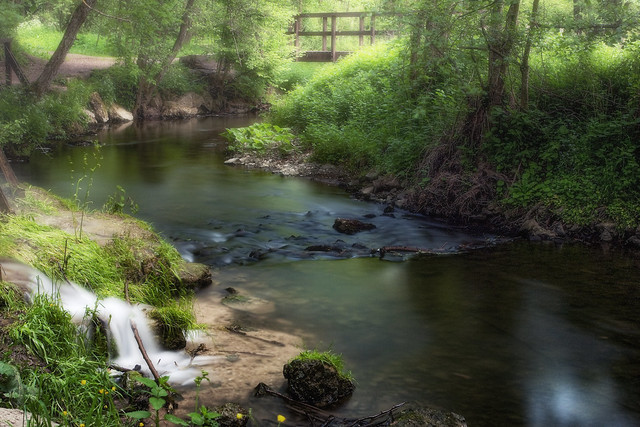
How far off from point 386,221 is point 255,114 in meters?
19.2

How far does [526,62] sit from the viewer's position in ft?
37.7

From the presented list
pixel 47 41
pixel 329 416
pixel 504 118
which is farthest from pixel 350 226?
pixel 47 41

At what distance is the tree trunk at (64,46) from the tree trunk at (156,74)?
556 cm

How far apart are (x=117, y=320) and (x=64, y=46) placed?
48.3 ft

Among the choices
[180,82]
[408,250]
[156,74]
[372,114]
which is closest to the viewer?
[408,250]

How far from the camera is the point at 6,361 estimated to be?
4484 mm

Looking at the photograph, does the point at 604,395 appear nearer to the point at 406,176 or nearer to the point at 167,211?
the point at 406,176

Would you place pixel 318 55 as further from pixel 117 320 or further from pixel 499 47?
pixel 117 320

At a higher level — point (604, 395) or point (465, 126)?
point (465, 126)

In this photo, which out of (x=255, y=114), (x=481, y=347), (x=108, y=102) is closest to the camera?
(x=481, y=347)

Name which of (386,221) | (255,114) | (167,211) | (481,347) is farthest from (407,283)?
(255,114)

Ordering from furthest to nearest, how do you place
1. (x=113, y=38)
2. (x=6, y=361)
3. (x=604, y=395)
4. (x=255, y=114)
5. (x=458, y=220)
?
1. (x=255, y=114)
2. (x=113, y=38)
3. (x=458, y=220)
4. (x=604, y=395)
5. (x=6, y=361)

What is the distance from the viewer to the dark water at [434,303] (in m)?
5.58

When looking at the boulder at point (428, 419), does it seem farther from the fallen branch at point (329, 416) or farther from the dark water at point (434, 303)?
the dark water at point (434, 303)
